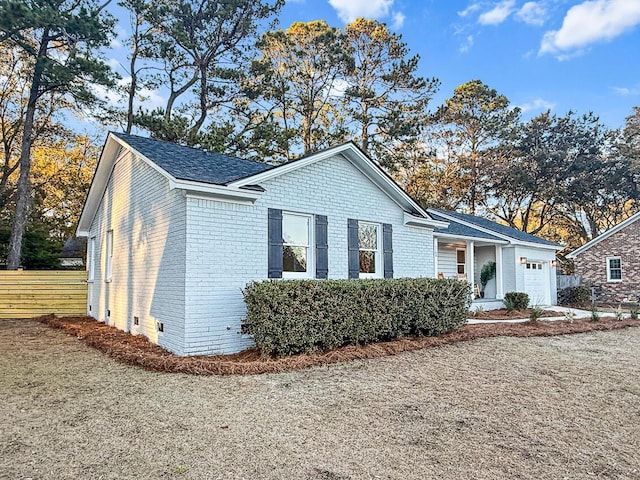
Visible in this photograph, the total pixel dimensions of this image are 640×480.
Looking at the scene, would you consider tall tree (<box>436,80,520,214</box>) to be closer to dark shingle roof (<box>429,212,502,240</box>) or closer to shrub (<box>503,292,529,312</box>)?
dark shingle roof (<box>429,212,502,240</box>)

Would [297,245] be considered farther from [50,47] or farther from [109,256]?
[50,47]

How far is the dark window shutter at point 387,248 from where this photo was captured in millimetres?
10649

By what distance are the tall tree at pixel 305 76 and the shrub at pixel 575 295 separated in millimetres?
14092

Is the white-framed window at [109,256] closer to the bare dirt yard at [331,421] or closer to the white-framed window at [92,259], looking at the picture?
the white-framed window at [92,259]

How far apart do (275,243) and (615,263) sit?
68.7ft

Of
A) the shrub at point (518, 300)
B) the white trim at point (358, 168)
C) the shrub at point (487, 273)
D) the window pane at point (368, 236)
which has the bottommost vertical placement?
the shrub at point (518, 300)

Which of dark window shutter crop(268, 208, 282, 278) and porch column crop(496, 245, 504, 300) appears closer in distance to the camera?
dark window shutter crop(268, 208, 282, 278)

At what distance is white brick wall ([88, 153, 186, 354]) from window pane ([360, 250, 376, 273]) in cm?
447

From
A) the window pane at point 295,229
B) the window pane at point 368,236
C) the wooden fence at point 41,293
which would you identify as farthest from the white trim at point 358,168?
the wooden fence at point 41,293

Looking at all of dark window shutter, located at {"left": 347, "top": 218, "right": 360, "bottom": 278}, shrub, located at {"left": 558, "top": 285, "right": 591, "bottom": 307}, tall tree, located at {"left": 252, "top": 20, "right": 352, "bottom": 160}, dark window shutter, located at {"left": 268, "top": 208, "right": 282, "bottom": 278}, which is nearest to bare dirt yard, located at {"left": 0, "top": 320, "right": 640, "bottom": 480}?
dark window shutter, located at {"left": 268, "top": 208, "right": 282, "bottom": 278}

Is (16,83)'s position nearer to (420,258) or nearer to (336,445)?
(420,258)

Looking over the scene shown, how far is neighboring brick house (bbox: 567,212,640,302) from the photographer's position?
69.2ft

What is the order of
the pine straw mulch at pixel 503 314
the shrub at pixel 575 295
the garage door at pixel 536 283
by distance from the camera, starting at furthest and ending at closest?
the shrub at pixel 575 295, the garage door at pixel 536 283, the pine straw mulch at pixel 503 314

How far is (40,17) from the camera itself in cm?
1489
